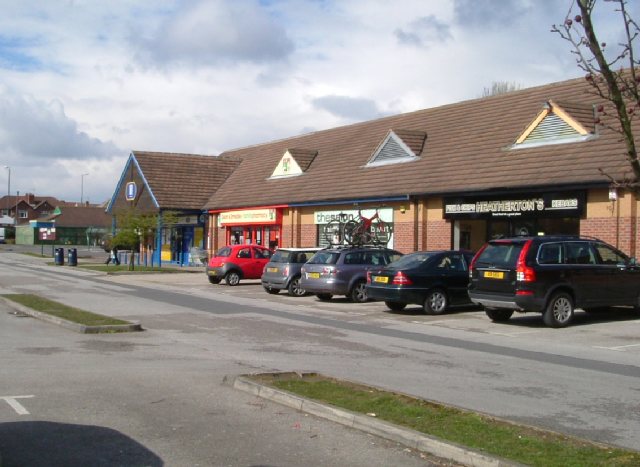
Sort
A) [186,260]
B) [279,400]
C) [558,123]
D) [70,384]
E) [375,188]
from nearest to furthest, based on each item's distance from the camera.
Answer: [279,400], [70,384], [558,123], [375,188], [186,260]

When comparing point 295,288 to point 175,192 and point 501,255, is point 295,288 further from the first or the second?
point 175,192

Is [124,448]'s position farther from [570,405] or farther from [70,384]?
[570,405]

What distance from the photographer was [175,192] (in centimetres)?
4497

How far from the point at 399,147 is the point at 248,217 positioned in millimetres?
10394

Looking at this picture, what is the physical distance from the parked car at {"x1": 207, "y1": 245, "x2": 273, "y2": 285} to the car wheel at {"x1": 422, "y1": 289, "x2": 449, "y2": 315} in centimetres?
1187

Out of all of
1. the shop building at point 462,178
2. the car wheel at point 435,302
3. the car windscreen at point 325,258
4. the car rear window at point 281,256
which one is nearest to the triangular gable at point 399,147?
the shop building at point 462,178

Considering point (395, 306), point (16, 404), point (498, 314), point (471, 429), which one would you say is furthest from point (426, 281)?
point (16, 404)

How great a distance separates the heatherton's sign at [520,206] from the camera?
21922 millimetres

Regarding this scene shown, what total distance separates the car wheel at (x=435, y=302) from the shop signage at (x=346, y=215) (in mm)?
10438

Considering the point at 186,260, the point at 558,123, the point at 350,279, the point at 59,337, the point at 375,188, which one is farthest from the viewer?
the point at 186,260

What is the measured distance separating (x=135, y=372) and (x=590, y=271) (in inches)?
401

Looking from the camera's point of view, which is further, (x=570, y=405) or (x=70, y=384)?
(x=70, y=384)

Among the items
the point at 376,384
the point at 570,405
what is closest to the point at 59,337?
the point at 376,384

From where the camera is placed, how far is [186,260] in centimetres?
4662
